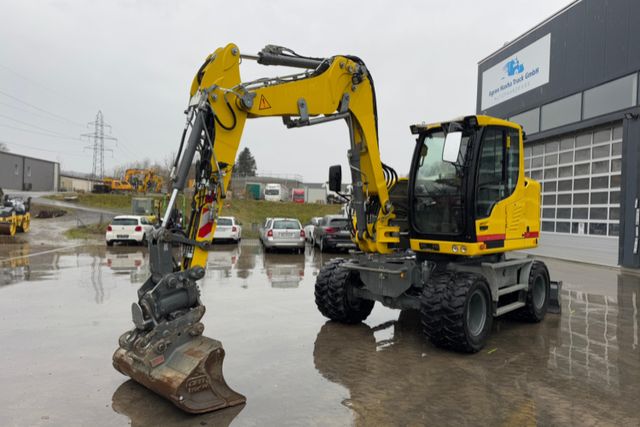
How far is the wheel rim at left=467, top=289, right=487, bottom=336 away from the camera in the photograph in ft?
20.2

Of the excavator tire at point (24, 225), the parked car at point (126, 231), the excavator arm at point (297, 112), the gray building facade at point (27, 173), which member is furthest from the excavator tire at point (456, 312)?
the gray building facade at point (27, 173)

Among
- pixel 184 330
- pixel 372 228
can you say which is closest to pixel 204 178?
pixel 184 330

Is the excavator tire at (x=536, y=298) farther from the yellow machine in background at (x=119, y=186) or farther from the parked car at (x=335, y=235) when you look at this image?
the yellow machine in background at (x=119, y=186)

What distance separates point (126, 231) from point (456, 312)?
18.0 m

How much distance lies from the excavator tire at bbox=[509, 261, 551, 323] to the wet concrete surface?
157 millimetres

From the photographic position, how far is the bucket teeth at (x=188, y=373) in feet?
13.2

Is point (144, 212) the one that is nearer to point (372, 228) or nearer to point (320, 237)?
point (320, 237)

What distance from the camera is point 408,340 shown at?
661 centimetres

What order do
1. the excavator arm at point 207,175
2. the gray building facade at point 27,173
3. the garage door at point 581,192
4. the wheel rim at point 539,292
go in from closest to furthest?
1. the excavator arm at point 207,175
2. the wheel rim at point 539,292
3. the garage door at point 581,192
4. the gray building facade at point 27,173

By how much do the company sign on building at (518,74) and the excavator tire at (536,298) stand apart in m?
13.6

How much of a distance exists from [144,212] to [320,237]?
1976 centimetres

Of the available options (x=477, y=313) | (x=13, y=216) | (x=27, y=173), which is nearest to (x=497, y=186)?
(x=477, y=313)

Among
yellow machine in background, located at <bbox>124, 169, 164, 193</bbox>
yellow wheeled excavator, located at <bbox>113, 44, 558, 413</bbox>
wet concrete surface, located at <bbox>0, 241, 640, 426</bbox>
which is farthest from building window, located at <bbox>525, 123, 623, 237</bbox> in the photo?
yellow machine in background, located at <bbox>124, 169, 164, 193</bbox>

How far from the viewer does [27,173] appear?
2215 inches
